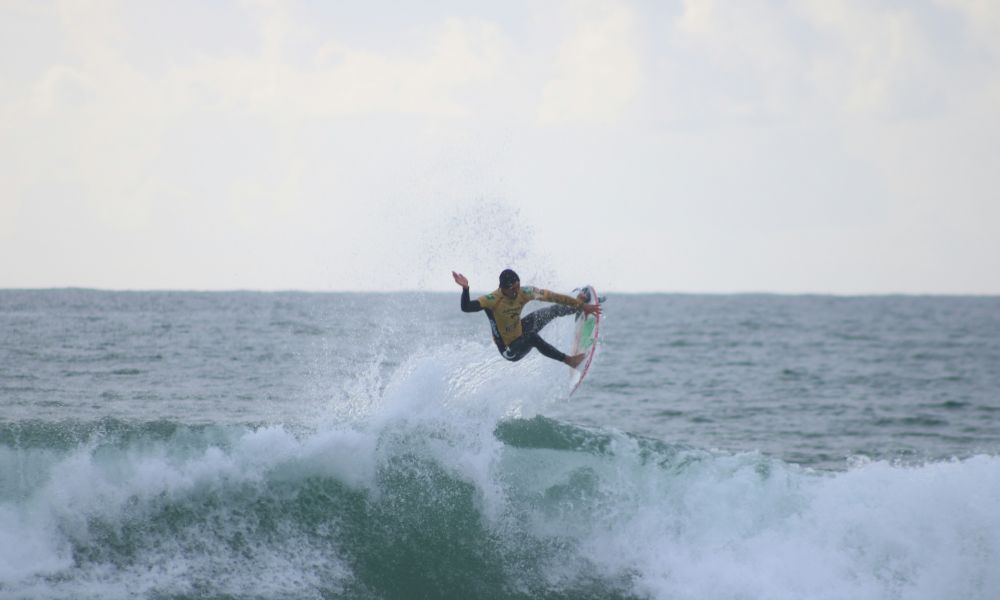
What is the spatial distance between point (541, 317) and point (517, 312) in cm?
50

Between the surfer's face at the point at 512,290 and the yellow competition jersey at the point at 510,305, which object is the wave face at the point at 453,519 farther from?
the surfer's face at the point at 512,290

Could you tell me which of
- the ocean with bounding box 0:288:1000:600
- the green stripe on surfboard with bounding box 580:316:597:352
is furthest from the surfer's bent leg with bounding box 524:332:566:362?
the ocean with bounding box 0:288:1000:600

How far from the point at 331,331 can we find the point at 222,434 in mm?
17588

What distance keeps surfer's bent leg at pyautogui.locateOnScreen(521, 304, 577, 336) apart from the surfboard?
18.3 inches

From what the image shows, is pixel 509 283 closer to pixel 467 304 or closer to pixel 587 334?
pixel 467 304

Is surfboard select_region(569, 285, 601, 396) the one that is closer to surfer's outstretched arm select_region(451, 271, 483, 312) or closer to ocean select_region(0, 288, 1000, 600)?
ocean select_region(0, 288, 1000, 600)

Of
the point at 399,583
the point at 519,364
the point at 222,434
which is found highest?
the point at 519,364

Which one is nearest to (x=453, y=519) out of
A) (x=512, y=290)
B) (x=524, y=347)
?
(x=524, y=347)

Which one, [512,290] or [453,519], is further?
[453,519]

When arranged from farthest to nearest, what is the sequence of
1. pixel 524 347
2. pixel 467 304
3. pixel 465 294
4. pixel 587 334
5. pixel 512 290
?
pixel 587 334 < pixel 524 347 < pixel 512 290 < pixel 467 304 < pixel 465 294

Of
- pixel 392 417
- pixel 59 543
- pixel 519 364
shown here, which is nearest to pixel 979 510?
pixel 519 364

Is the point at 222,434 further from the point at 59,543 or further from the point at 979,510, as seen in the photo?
the point at 979,510

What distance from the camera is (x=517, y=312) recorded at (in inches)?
434

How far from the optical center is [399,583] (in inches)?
403
